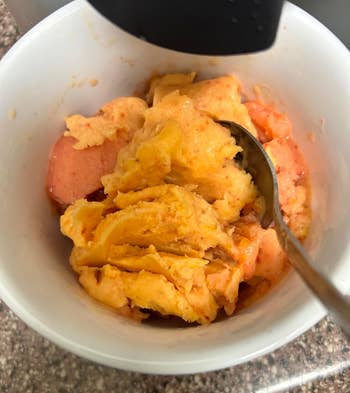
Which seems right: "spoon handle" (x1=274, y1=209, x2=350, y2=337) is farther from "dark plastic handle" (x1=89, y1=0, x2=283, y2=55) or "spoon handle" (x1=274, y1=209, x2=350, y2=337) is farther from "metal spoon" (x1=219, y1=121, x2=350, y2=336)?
"dark plastic handle" (x1=89, y1=0, x2=283, y2=55)

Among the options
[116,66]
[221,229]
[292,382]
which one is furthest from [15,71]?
[292,382]

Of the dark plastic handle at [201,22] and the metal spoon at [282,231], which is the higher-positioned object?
the dark plastic handle at [201,22]

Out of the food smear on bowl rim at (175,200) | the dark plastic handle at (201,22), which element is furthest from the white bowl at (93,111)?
the dark plastic handle at (201,22)

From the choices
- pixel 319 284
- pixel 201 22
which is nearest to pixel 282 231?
pixel 319 284

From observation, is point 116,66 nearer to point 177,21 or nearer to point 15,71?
point 15,71

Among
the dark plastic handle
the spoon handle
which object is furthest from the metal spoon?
the dark plastic handle

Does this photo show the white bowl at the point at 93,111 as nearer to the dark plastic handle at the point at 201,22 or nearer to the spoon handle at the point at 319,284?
the spoon handle at the point at 319,284
